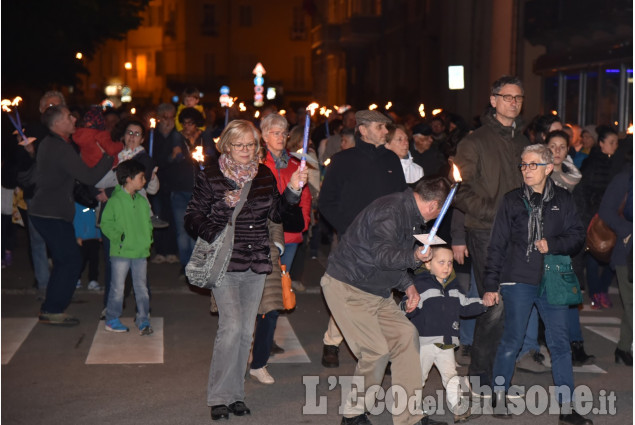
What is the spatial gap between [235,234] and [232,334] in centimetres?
66

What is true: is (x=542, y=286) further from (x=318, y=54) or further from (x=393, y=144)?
(x=318, y=54)

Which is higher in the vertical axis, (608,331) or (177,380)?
(177,380)

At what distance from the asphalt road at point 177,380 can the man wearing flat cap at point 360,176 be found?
1.30 m

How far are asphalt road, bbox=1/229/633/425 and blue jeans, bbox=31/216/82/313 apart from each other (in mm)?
267

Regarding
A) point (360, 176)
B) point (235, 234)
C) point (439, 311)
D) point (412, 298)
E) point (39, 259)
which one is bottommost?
point (39, 259)

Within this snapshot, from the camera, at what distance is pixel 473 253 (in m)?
7.95

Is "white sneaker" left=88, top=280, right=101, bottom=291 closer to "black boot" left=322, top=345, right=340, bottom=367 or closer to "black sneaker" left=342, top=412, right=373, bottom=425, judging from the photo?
"black boot" left=322, top=345, right=340, bottom=367

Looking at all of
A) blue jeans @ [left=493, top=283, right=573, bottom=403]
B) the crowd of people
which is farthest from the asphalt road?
blue jeans @ [left=493, top=283, right=573, bottom=403]

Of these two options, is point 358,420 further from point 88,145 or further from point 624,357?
point 88,145

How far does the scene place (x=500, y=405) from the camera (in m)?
7.33

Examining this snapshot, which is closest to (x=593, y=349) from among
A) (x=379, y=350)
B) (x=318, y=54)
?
(x=379, y=350)

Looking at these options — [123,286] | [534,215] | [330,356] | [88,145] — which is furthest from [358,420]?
[88,145]

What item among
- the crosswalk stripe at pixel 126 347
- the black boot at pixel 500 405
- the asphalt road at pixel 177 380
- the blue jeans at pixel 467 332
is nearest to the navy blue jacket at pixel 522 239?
the black boot at pixel 500 405

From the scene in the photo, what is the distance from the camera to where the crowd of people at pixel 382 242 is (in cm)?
661
